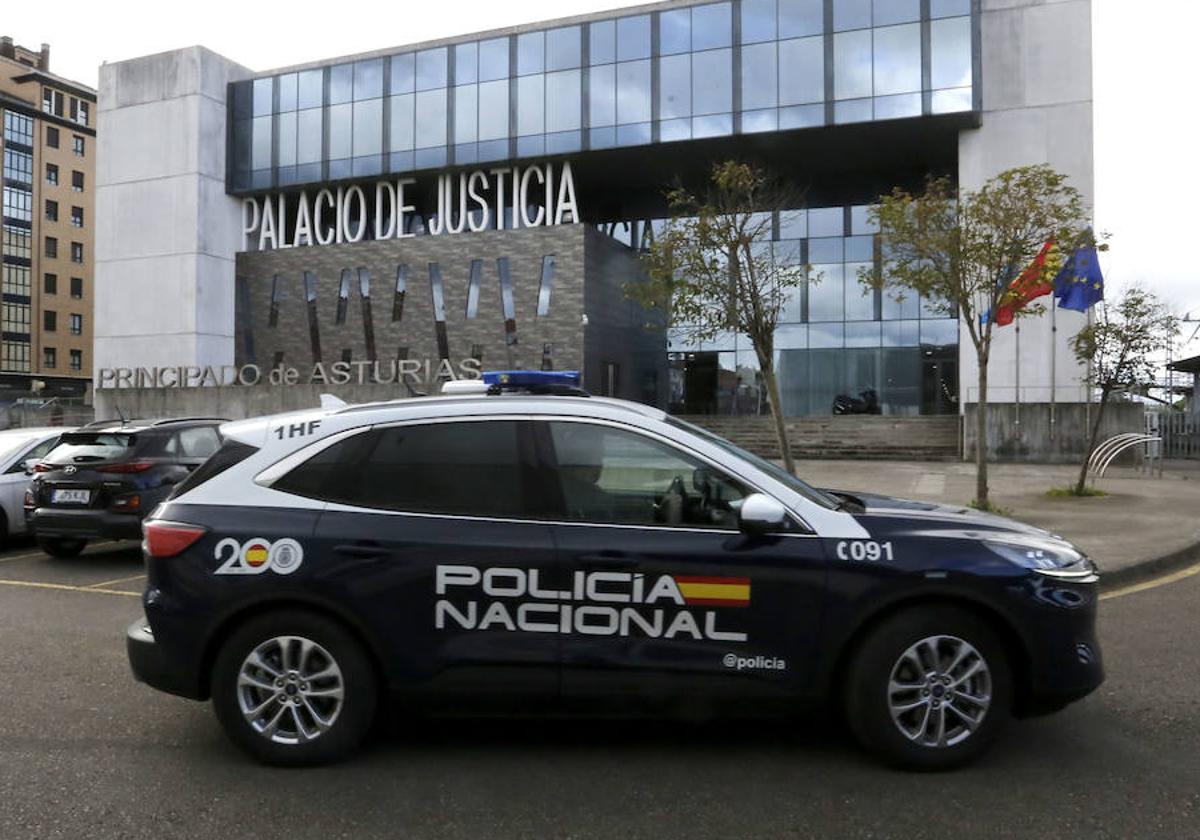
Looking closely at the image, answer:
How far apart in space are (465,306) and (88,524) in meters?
27.1

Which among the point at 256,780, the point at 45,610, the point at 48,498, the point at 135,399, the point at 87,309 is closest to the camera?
the point at 256,780

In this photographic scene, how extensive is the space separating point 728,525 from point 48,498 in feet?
26.4

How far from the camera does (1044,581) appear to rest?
150 inches

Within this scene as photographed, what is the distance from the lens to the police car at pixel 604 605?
12.3 ft

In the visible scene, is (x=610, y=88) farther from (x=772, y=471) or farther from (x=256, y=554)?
(x=256, y=554)

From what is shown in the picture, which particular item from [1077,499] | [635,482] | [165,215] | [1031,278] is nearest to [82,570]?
[635,482]

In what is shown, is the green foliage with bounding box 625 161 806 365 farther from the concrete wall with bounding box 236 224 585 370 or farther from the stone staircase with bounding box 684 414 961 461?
the concrete wall with bounding box 236 224 585 370

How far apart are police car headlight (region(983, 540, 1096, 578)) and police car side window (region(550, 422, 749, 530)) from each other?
3.70ft

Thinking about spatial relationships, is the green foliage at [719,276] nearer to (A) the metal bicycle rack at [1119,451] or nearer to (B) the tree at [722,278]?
→ (B) the tree at [722,278]

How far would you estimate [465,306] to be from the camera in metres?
35.5

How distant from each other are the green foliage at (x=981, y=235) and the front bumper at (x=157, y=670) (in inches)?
414

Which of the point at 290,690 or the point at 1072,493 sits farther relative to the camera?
the point at 1072,493

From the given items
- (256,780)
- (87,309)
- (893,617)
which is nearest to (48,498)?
(256,780)

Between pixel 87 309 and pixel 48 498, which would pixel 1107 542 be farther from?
pixel 87 309
